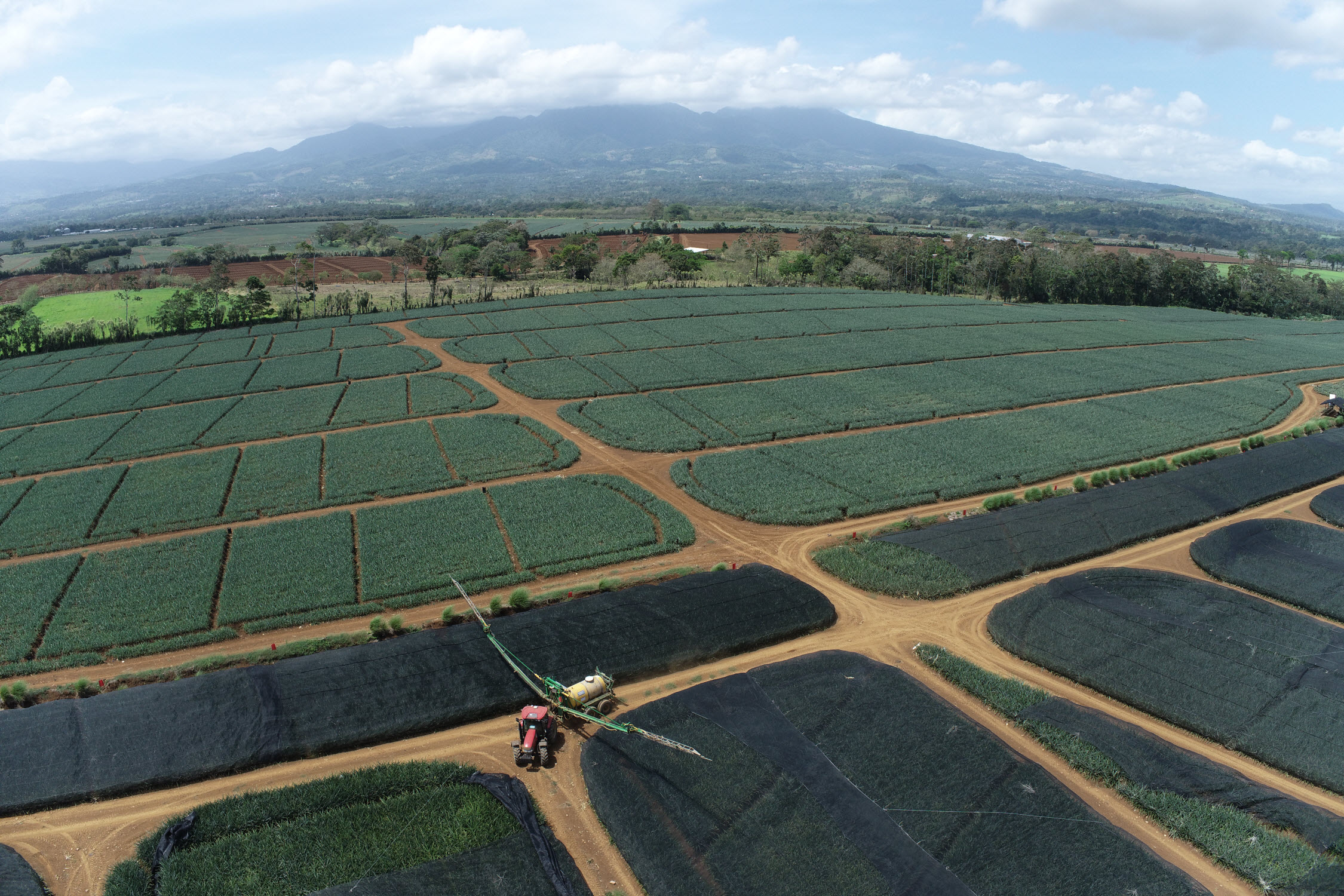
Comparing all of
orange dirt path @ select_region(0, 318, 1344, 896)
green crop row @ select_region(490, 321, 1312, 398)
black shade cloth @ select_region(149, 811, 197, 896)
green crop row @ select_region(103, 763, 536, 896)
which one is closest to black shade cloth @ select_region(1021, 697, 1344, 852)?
orange dirt path @ select_region(0, 318, 1344, 896)

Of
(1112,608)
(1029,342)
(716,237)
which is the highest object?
(716,237)

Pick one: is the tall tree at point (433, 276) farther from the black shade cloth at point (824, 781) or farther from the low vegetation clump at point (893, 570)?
the black shade cloth at point (824, 781)

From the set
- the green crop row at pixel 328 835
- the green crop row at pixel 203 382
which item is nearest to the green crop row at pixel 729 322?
the green crop row at pixel 203 382

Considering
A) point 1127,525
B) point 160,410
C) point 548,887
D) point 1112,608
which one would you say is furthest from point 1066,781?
point 160,410

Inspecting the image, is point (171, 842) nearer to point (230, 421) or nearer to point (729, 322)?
point (230, 421)

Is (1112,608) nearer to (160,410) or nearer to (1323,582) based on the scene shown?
(1323,582)

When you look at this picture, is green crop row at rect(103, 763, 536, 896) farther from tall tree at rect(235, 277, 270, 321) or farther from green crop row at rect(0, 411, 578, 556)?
tall tree at rect(235, 277, 270, 321)
